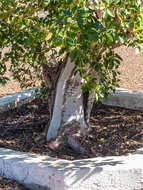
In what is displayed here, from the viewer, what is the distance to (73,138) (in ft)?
14.5

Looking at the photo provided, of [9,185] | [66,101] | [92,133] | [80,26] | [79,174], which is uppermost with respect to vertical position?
[80,26]

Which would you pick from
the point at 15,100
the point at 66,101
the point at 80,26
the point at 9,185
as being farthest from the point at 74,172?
the point at 15,100

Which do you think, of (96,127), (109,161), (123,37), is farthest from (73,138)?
(123,37)

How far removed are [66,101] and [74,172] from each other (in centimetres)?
140

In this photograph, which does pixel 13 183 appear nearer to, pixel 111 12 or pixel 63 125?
pixel 63 125

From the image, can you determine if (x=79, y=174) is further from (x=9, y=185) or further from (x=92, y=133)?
(x=92, y=133)

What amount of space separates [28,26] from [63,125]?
144cm

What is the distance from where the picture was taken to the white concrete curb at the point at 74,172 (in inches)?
123

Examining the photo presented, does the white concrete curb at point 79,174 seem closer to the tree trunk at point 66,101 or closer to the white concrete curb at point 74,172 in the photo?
the white concrete curb at point 74,172

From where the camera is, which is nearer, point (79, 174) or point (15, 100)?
point (79, 174)

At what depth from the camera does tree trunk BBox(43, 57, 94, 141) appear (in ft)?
14.3

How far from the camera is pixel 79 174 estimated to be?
3.15 metres

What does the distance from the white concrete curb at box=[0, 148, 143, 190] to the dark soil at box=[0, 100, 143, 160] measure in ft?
A: 2.52

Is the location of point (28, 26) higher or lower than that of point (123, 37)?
higher
